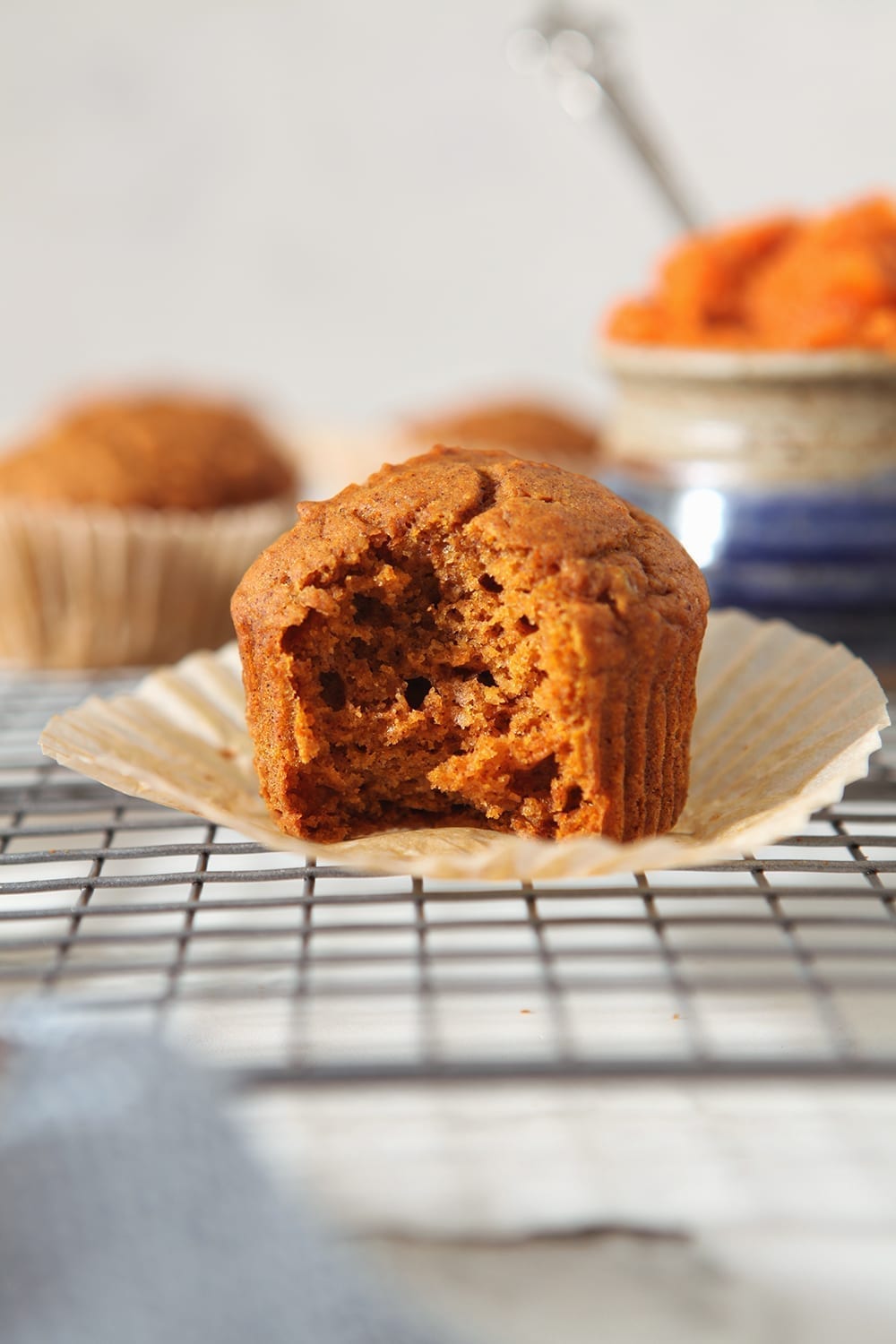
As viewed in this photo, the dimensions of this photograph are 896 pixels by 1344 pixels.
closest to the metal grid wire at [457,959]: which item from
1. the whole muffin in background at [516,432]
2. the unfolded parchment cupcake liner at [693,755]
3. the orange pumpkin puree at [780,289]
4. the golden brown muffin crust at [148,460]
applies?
the unfolded parchment cupcake liner at [693,755]

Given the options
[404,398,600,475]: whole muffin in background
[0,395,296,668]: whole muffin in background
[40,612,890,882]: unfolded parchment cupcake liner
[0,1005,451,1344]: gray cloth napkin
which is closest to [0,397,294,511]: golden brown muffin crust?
[0,395,296,668]: whole muffin in background

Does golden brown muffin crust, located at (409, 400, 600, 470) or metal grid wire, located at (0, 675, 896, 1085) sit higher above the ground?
metal grid wire, located at (0, 675, 896, 1085)

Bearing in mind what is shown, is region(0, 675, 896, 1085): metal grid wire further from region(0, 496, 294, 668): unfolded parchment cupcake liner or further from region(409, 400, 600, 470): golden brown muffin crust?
region(409, 400, 600, 470): golden brown muffin crust

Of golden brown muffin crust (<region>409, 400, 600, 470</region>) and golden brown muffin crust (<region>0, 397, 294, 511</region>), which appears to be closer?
golden brown muffin crust (<region>0, 397, 294, 511</region>)

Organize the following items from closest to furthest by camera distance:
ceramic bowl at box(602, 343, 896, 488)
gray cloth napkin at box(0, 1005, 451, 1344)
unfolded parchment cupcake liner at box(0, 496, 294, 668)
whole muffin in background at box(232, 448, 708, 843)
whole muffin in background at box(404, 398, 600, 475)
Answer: gray cloth napkin at box(0, 1005, 451, 1344)
whole muffin in background at box(232, 448, 708, 843)
ceramic bowl at box(602, 343, 896, 488)
unfolded parchment cupcake liner at box(0, 496, 294, 668)
whole muffin in background at box(404, 398, 600, 475)

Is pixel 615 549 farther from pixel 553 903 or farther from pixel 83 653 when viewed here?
pixel 83 653

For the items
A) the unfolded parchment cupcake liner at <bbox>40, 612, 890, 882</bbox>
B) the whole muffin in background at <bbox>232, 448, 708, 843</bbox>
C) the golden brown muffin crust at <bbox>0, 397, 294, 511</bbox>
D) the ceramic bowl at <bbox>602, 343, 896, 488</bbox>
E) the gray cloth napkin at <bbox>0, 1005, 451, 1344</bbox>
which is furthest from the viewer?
the golden brown muffin crust at <bbox>0, 397, 294, 511</bbox>

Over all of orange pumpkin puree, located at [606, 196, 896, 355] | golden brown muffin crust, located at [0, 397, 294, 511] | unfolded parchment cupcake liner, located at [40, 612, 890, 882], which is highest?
orange pumpkin puree, located at [606, 196, 896, 355]
